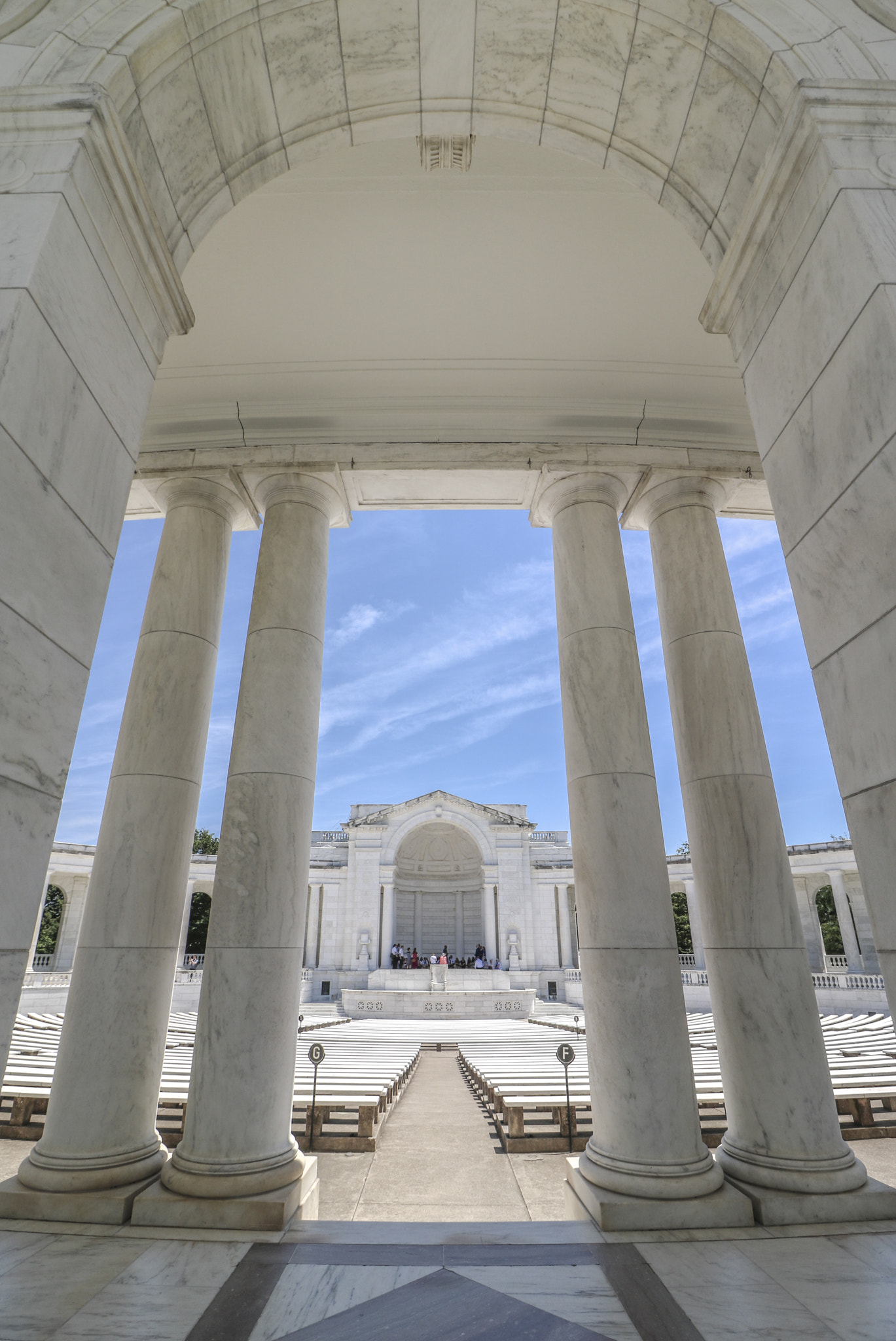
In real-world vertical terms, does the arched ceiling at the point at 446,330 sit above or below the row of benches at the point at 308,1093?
above

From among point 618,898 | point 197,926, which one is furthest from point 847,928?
point 197,926

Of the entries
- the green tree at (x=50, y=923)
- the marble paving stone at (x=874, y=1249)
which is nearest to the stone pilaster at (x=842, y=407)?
the marble paving stone at (x=874, y=1249)

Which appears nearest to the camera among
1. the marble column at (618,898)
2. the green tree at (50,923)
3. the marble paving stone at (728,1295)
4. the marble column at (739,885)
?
the marble paving stone at (728,1295)

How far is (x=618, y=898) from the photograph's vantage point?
714 inches

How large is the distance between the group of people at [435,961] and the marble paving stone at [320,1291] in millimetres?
96673

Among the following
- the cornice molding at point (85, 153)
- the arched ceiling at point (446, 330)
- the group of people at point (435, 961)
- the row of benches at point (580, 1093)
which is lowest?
the row of benches at point (580, 1093)

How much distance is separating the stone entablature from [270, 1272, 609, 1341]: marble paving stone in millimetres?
88177

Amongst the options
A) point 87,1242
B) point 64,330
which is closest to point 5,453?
point 64,330

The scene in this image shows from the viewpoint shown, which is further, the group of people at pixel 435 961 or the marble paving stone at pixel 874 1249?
the group of people at pixel 435 961

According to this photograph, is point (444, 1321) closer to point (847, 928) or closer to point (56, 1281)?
point (56, 1281)

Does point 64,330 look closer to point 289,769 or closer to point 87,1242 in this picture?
point 289,769

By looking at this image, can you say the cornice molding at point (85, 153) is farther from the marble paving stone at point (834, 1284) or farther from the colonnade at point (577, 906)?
the marble paving stone at point (834, 1284)

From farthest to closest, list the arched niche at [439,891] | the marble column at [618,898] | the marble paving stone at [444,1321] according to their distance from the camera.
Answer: the arched niche at [439,891] → the marble column at [618,898] → the marble paving stone at [444,1321]

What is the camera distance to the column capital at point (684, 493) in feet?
79.4
